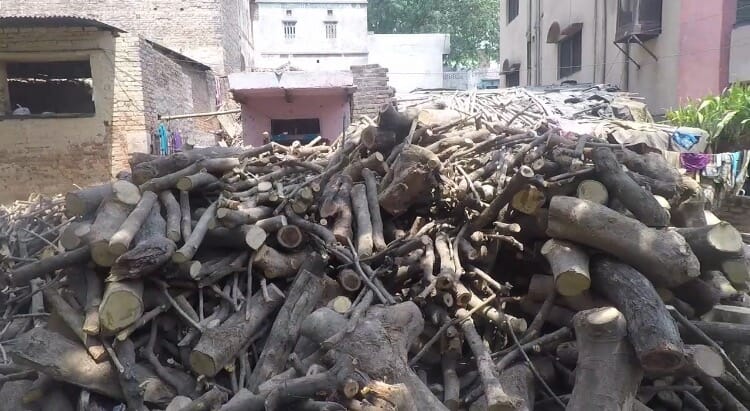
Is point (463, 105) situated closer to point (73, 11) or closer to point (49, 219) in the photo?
→ point (49, 219)

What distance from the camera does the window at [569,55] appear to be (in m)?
18.2

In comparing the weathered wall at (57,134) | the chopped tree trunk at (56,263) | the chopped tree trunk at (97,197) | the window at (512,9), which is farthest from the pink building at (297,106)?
the window at (512,9)

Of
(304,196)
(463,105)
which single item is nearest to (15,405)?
(304,196)

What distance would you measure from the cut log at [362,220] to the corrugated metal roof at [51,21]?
365 inches

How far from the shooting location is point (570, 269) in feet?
11.5

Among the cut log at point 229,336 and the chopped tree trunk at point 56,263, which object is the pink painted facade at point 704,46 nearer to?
the cut log at point 229,336

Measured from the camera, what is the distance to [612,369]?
3152 mm

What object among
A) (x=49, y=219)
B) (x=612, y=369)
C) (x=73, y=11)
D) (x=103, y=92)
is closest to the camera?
(x=612, y=369)

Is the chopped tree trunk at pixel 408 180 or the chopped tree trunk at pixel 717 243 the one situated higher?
the chopped tree trunk at pixel 408 180

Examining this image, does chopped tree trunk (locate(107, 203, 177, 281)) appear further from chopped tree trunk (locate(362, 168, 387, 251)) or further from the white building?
the white building

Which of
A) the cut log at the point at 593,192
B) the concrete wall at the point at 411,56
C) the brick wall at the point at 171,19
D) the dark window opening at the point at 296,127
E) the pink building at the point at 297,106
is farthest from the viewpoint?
the concrete wall at the point at 411,56

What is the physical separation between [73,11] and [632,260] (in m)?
20.8

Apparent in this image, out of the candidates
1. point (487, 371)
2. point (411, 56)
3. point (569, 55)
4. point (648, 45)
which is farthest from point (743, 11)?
point (411, 56)

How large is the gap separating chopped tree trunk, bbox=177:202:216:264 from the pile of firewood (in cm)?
1
